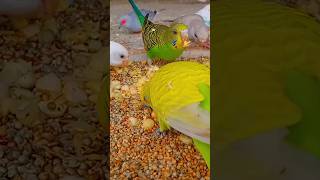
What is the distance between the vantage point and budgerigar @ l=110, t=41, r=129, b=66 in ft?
3.37

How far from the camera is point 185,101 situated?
75 cm

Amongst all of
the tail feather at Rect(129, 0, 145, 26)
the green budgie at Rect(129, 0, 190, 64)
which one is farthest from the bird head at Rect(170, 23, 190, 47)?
the tail feather at Rect(129, 0, 145, 26)

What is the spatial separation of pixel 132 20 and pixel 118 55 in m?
Result: 0.15

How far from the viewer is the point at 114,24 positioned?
4.02 feet

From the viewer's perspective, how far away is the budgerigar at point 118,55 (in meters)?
1.03

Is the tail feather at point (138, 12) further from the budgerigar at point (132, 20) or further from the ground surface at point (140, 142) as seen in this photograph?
the ground surface at point (140, 142)

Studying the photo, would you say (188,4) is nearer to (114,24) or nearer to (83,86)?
(114,24)
